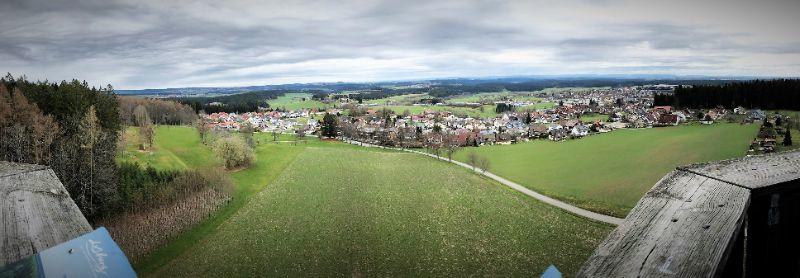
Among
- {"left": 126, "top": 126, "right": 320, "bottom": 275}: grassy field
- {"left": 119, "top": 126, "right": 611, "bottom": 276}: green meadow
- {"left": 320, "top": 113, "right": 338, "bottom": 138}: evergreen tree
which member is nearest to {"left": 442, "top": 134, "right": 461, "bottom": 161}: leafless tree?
{"left": 119, "top": 126, "right": 611, "bottom": 276}: green meadow

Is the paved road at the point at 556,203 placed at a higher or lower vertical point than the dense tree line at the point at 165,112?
lower

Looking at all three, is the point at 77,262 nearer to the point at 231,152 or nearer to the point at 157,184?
the point at 157,184

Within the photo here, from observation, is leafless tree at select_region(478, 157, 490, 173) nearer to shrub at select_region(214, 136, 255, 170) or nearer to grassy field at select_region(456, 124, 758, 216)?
grassy field at select_region(456, 124, 758, 216)

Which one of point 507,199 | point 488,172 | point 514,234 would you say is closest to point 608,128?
point 488,172

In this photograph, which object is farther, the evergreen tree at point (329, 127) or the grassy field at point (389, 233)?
the evergreen tree at point (329, 127)

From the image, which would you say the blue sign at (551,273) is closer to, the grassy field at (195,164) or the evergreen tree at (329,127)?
the grassy field at (195,164)

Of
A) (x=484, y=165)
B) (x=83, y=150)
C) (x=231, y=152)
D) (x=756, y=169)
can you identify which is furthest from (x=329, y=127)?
(x=756, y=169)

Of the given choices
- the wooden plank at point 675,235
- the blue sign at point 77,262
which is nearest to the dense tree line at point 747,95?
the wooden plank at point 675,235

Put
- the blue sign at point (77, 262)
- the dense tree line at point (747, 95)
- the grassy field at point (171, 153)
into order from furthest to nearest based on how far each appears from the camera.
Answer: the dense tree line at point (747, 95)
the grassy field at point (171, 153)
the blue sign at point (77, 262)
